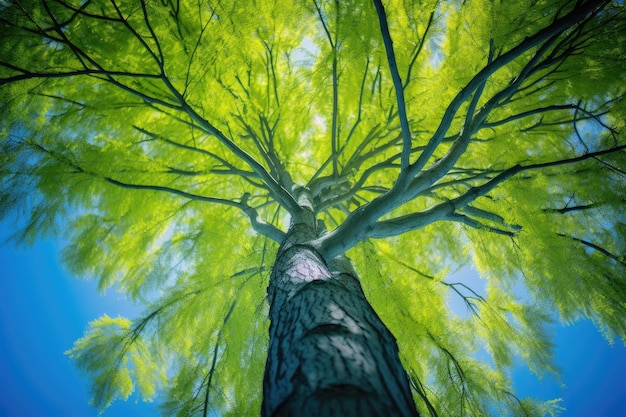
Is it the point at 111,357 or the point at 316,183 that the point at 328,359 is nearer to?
the point at 316,183

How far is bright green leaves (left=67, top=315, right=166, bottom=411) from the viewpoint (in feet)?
8.11

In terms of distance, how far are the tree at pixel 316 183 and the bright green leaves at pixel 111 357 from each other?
0.05ft

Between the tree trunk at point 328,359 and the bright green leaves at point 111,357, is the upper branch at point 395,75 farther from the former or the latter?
the bright green leaves at point 111,357

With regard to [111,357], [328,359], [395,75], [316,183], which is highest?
[316,183]

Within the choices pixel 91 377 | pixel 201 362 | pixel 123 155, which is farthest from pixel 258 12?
pixel 91 377

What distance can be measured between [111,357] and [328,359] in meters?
2.60

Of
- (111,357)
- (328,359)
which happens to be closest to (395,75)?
(328,359)

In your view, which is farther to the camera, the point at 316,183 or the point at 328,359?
the point at 316,183

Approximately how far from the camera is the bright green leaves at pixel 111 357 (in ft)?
8.11

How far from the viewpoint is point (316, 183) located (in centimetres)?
306

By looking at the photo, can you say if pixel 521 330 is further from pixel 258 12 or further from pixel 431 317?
pixel 258 12

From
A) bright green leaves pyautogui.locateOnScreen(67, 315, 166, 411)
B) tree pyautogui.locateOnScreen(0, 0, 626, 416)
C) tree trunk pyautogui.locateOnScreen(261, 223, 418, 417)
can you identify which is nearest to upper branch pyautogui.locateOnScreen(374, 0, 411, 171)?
tree pyautogui.locateOnScreen(0, 0, 626, 416)

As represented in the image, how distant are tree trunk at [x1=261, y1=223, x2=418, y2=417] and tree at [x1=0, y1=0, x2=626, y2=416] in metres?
0.01

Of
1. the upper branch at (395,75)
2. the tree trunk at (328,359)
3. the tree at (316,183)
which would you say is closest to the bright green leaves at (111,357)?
the tree at (316,183)
